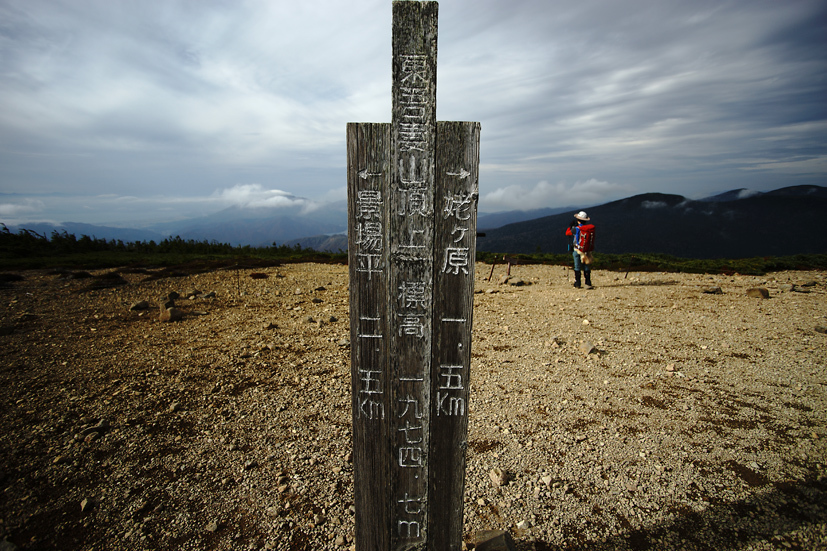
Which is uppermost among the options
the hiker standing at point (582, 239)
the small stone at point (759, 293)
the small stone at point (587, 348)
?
the hiker standing at point (582, 239)

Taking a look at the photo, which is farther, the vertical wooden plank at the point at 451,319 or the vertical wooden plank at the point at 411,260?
the vertical wooden plank at the point at 451,319

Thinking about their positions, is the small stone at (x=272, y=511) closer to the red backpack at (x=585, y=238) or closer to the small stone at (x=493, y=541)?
the small stone at (x=493, y=541)

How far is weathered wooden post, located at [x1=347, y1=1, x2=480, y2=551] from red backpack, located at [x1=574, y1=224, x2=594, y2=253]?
395 inches

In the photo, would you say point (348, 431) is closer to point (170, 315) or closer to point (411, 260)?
point (411, 260)

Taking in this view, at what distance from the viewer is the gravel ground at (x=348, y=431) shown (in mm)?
3188

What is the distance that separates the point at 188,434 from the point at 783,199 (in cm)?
6319

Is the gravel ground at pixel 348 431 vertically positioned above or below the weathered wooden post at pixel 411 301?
below

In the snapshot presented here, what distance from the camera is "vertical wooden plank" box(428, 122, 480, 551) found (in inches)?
88.0

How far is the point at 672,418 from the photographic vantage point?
4.75 m

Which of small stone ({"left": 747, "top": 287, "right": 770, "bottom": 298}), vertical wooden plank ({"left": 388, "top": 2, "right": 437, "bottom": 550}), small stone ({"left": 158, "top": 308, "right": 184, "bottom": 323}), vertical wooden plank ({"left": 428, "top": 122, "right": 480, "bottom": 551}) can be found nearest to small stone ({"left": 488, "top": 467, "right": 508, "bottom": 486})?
vertical wooden plank ({"left": 428, "top": 122, "right": 480, "bottom": 551})

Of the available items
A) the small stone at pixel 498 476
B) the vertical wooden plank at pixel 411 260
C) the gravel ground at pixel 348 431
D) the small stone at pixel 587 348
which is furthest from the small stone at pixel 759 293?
the vertical wooden plank at pixel 411 260

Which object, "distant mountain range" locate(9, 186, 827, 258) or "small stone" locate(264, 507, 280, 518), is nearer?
"small stone" locate(264, 507, 280, 518)

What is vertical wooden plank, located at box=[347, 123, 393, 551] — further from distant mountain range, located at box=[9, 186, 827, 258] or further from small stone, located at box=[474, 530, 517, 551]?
distant mountain range, located at box=[9, 186, 827, 258]

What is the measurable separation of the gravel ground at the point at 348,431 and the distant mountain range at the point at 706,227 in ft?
104
